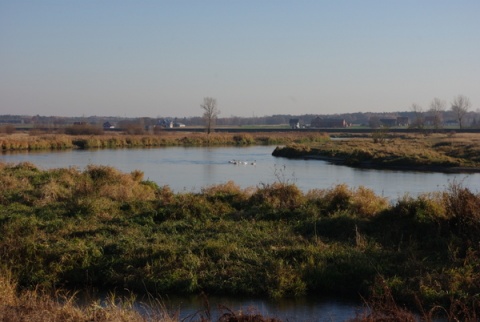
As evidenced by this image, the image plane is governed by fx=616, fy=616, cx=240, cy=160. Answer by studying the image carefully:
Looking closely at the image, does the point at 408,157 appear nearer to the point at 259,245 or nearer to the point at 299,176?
the point at 299,176

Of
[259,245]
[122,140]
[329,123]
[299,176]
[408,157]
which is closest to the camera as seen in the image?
[259,245]

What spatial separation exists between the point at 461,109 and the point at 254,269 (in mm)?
96860

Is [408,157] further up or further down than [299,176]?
further up

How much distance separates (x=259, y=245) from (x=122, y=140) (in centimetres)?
5330

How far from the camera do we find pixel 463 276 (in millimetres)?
9641

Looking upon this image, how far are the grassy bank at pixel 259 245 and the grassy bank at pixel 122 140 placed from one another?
4146 cm

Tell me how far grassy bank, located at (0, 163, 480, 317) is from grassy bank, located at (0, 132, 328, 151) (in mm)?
41464

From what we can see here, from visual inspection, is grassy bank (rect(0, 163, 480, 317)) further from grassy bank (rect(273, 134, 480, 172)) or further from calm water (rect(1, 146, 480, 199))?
grassy bank (rect(273, 134, 480, 172))

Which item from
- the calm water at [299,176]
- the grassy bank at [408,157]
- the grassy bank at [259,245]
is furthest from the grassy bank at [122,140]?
the grassy bank at [259,245]

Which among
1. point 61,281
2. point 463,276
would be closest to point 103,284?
point 61,281

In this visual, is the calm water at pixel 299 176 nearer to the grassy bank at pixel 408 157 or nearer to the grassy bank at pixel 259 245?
the grassy bank at pixel 408 157

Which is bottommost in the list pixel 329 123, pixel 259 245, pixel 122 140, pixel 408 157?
pixel 259 245

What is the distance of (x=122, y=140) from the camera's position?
63.3m

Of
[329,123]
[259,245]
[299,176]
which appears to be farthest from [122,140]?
[329,123]
